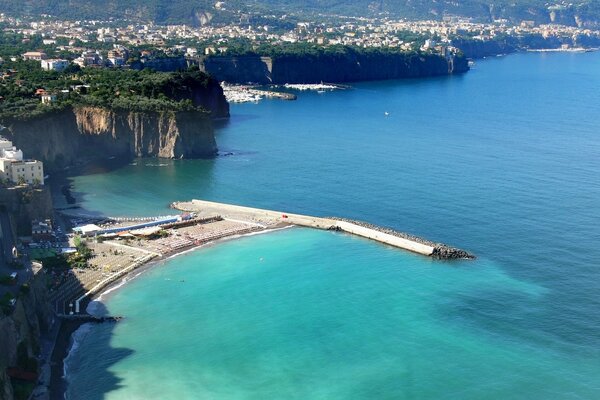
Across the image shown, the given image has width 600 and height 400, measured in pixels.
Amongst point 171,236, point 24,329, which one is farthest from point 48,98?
point 24,329

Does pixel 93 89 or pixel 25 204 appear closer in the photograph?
pixel 25 204

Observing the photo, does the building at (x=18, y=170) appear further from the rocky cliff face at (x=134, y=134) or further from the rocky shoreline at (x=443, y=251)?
the rocky shoreline at (x=443, y=251)

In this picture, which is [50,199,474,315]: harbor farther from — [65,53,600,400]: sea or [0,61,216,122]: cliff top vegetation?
[0,61,216,122]: cliff top vegetation

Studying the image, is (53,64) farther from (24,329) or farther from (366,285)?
(24,329)

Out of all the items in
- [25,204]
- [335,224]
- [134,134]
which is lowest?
[335,224]

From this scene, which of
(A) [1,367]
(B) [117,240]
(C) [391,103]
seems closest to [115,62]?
(C) [391,103]

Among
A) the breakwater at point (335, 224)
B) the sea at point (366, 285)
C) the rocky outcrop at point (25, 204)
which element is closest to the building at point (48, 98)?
the sea at point (366, 285)
